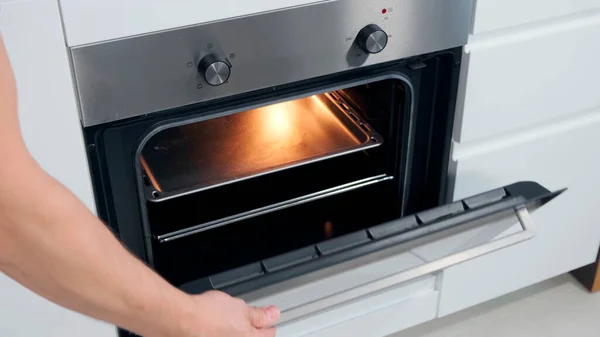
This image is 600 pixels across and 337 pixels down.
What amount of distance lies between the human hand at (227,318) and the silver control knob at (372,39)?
36 cm

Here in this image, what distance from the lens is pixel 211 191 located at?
1.17 m

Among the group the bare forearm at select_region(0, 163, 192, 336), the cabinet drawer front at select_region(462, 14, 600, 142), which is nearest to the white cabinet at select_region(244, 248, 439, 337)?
the cabinet drawer front at select_region(462, 14, 600, 142)

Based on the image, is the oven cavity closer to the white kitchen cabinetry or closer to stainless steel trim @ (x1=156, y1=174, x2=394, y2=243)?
stainless steel trim @ (x1=156, y1=174, x2=394, y2=243)

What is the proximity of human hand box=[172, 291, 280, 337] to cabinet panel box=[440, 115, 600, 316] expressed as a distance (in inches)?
18.3

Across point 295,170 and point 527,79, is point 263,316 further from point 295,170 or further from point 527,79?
point 527,79

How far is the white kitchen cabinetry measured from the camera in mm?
799

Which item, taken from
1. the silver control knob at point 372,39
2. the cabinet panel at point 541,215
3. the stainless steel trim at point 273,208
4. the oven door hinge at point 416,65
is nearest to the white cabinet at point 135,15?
the silver control knob at point 372,39

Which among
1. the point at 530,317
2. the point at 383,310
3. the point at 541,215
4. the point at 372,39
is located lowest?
the point at 530,317

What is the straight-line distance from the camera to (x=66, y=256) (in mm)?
578

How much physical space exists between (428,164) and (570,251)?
44 centimetres

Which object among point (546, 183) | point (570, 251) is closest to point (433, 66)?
point (546, 183)

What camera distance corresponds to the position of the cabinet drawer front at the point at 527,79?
1126 millimetres

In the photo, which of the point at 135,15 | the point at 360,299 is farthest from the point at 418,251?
the point at 135,15

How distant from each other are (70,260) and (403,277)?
591 millimetres
